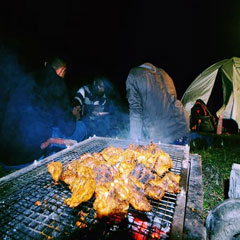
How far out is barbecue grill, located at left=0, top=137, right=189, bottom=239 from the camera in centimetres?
151

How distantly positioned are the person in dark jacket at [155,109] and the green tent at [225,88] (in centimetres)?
729

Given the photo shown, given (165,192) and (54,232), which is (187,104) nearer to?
(165,192)

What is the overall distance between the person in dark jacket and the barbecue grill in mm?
2441

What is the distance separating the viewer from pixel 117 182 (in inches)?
84.5

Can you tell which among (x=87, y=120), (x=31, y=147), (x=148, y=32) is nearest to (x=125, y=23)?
(x=148, y=32)

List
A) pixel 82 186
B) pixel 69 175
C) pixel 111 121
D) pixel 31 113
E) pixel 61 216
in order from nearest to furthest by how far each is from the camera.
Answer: pixel 61 216 → pixel 82 186 → pixel 69 175 → pixel 31 113 → pixel 111 121

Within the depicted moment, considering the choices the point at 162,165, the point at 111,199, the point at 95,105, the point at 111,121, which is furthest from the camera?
the point at 111,121

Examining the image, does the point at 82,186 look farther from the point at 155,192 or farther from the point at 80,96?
the point at 80,96

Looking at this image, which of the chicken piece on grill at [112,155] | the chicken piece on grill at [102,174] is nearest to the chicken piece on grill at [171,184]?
the chicken piece on grill at [102,174]

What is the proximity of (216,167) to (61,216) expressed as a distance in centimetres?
633

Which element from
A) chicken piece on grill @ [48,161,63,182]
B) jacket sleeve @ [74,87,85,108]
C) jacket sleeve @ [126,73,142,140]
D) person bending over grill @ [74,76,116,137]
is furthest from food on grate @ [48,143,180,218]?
person bending over grill @ [74,76,116,137]

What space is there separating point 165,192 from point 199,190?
48 centimetres

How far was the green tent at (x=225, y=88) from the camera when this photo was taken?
32.6 ft

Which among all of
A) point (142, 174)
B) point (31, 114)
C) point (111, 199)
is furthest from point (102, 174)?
point (31, 114)
